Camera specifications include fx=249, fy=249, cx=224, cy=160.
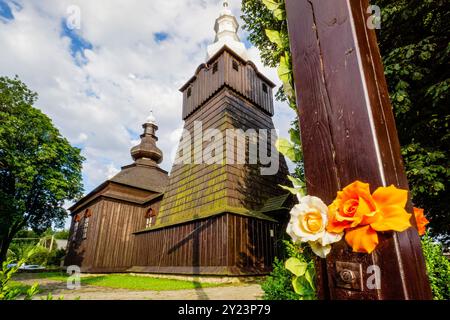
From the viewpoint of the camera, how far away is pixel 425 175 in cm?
522

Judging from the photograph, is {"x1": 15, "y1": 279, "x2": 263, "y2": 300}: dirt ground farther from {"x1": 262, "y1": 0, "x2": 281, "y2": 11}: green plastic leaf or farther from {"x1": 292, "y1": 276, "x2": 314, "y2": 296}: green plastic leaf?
{"x1": 262, "y1": 0, "x2": 281, "y2": 11}: green plastic leaf

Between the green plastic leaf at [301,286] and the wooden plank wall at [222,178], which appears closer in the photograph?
the green plastic leaf at [301,286]

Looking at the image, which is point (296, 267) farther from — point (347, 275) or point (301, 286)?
point (347, 275)

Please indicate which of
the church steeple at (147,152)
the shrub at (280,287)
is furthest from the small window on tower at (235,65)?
the shrub at (280,287)

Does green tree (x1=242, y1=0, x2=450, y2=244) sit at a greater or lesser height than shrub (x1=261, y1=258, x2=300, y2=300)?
greater

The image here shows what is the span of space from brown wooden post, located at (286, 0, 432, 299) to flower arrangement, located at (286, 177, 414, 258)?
0.07 meters

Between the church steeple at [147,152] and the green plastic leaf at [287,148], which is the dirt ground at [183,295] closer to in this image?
the green plastic leaf at [287,148]

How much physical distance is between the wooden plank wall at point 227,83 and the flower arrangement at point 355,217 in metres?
14.5

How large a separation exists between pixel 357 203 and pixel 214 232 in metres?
10.1

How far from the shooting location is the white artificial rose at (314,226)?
1.04 meters

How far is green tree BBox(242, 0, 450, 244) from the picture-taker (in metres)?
5.41

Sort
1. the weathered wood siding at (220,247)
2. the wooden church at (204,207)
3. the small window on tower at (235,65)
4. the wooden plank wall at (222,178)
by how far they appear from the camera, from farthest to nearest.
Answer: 1. the small window on tower at (235,65)
2. the wooden plank wall at (222,178)
3. the wooden church at (204,207)
4. the weathered wood siding at (220,247)

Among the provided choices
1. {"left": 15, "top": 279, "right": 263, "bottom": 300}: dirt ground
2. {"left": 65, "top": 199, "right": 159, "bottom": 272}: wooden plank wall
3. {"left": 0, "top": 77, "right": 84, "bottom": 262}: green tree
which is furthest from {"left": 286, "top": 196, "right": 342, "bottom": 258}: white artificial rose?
{"left": 0, "top": 77, "right": 84, "bottom": 262}: green tree
